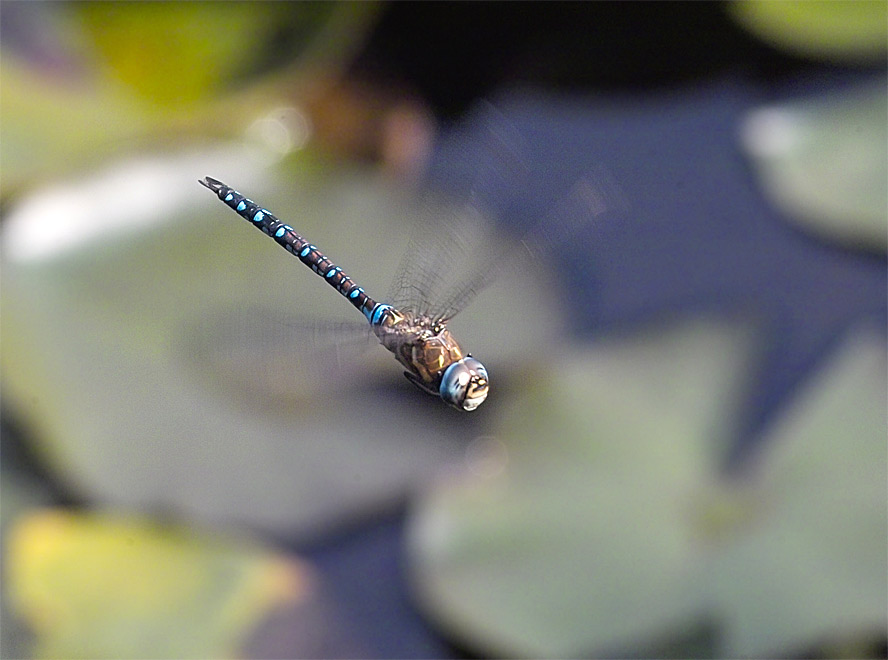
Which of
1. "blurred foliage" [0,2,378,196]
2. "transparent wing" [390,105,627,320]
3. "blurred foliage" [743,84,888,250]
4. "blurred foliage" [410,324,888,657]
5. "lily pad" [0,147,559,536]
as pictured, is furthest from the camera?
"blurred foliage" [0,2,378,196]

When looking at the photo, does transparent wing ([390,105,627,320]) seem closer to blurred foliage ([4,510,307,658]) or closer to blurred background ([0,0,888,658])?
blurred background ([0,0,888,658])

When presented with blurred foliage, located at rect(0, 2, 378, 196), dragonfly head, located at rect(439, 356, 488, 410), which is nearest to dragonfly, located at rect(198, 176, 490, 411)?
dragonfly head, located at rect(439, 356, 488, 410)

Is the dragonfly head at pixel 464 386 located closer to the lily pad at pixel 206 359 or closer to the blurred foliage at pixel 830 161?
the lily pad at pixel 206 359

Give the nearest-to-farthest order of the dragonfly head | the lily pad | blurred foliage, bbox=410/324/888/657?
the dragonfly head
blurred foliage, bbox=410/324/888/657
the lily pad

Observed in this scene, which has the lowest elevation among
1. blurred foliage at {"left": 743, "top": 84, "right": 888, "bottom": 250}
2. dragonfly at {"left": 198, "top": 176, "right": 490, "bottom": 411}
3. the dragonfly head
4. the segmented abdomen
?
the dragonfly head

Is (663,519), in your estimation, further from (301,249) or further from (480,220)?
(301,249)

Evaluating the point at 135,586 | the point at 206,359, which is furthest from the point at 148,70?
the point at 135,586

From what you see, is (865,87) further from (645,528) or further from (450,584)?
(450,584)
